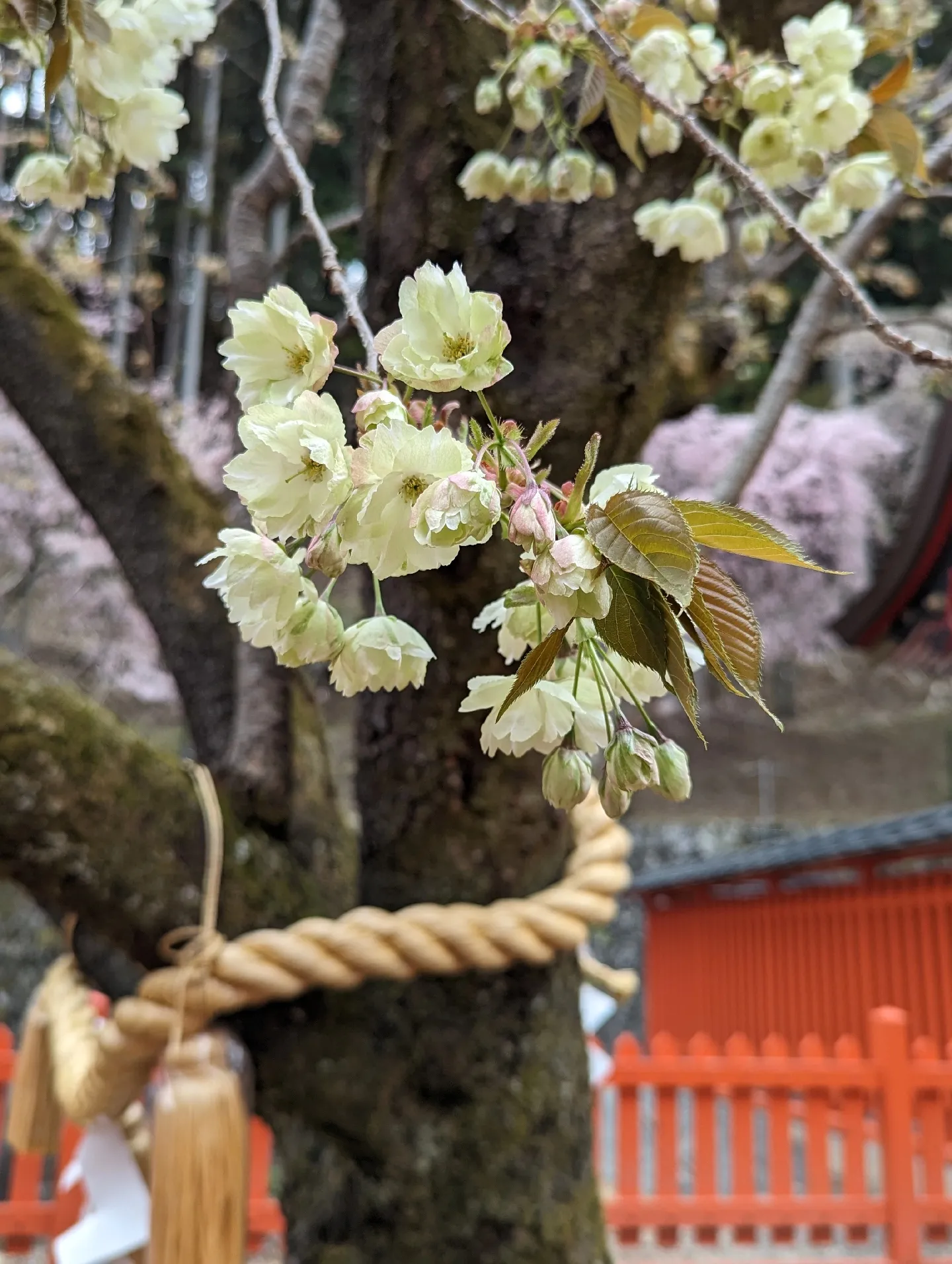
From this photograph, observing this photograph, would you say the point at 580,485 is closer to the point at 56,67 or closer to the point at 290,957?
the point at 56,67

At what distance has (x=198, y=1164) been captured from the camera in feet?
2.57

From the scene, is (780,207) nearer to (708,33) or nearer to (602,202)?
(708,33)

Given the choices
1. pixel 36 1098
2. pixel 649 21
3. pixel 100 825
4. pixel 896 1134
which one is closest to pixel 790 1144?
pixel 896 1134

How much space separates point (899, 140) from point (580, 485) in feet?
1.64

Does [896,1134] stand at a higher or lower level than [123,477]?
lower

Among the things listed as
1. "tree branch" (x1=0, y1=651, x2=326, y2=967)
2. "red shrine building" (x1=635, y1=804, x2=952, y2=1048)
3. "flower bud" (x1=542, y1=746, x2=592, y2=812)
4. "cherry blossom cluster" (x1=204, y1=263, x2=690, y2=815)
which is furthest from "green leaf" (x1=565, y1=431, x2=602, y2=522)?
"red shrine building" (x1=635, y1=804, x2=952, y2=1048)

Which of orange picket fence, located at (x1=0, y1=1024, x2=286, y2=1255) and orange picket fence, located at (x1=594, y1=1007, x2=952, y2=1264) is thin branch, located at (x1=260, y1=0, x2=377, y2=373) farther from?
orange picket fence, located at (x1=594, y1=1007, x2=952, y2=1264)

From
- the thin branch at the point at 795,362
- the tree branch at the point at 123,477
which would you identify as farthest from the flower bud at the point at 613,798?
the thin branch at the point at 795,362

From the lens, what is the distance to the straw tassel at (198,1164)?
0.77 m

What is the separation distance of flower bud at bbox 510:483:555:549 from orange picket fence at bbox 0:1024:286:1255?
1938 millimetres

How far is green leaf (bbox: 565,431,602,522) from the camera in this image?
0.87 ft

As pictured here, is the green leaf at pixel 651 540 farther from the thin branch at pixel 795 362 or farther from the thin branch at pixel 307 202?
the thin branch at pixel 795 362

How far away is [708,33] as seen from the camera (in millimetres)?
631

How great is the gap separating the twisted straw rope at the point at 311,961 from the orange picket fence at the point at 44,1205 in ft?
3.76
